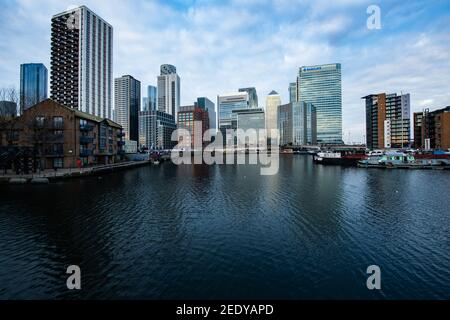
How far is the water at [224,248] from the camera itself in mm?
11305

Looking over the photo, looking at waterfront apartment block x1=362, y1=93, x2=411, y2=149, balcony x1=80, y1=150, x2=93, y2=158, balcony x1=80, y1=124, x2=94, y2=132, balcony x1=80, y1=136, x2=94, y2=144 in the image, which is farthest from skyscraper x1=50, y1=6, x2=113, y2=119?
waterfront apartment block x1=362, y1=93, x2=411, y2=149

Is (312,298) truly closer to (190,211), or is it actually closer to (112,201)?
(190,211)

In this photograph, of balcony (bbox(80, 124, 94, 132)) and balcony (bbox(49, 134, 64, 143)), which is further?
balcony (bbox(80, 124, 94, 132))

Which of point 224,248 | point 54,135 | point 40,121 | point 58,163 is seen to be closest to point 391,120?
point 224,248

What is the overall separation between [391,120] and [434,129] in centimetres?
3950

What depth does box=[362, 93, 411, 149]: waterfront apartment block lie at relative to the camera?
474 feet

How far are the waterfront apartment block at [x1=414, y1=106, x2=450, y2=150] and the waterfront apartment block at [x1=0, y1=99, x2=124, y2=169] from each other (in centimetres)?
14242

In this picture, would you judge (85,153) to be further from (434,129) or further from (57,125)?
(434,129)

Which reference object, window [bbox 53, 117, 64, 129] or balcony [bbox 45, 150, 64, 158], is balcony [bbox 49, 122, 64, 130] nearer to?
window [bbox 53, 117, 64, 129]

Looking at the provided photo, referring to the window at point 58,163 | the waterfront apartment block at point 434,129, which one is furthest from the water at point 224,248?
the waterfront apartment block at point 434,129

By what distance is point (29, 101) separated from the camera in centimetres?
5834

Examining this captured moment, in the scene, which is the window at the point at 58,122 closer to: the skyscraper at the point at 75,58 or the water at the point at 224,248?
the water at the point at 224,248

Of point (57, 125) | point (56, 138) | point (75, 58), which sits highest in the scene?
point (75, 58)

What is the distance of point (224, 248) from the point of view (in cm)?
1599
